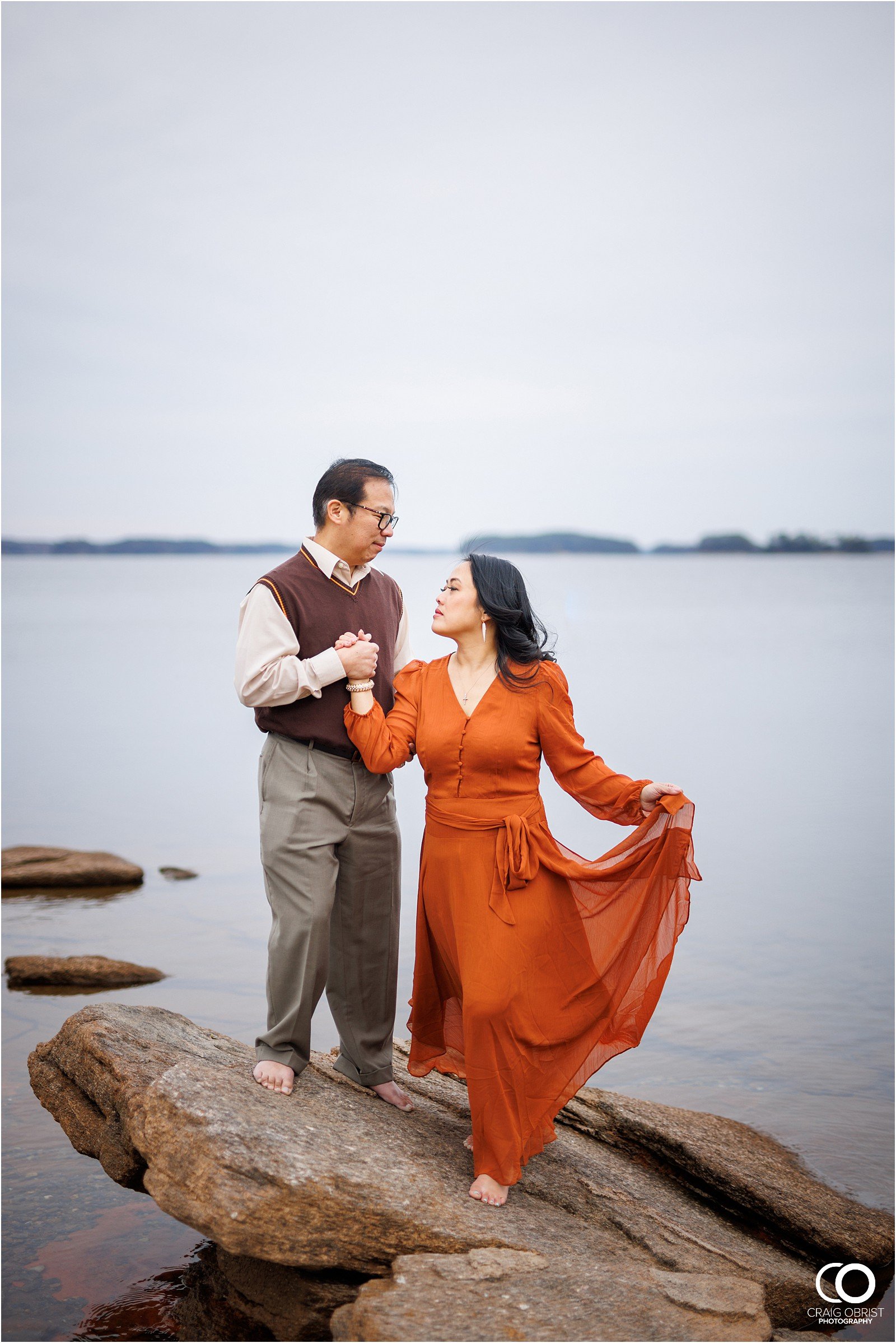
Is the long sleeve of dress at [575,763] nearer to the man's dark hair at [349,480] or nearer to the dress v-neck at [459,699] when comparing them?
the dress v-neck at [459,699]

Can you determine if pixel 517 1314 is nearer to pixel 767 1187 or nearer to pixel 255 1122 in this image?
pixel 255 1122

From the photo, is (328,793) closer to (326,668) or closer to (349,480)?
(326,668)

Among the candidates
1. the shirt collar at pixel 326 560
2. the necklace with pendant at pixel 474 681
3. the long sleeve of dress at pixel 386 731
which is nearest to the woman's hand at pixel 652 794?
the necklace with pendant at pixel 474 681

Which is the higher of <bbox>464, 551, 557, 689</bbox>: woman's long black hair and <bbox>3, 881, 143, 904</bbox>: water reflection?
<bbox>464, 551, 557, 689</bbox>: woman's long black hair

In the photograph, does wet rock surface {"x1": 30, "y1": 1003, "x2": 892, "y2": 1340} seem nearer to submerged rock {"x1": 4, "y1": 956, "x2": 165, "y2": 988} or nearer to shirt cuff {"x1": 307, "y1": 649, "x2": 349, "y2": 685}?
shirt cuff {"x1": 307, "y1": 649, "x2": 349, "y2": 685}

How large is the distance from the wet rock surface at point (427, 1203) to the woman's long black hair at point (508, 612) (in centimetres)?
167

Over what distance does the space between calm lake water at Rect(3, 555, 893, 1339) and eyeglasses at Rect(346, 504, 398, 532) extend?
1.17 ft

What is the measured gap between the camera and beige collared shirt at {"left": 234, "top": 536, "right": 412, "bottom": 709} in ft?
12.4

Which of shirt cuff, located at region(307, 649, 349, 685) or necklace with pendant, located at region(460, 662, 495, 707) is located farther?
necklace with pendant, located at region(460, 662, 495, 707)

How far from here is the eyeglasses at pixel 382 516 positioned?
400 centimetres

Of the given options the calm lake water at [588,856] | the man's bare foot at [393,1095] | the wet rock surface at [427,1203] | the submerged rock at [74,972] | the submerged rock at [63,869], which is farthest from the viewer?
the submerged rock at [63,869]

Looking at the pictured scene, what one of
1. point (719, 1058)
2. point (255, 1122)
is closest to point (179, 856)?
point (719, 1058)

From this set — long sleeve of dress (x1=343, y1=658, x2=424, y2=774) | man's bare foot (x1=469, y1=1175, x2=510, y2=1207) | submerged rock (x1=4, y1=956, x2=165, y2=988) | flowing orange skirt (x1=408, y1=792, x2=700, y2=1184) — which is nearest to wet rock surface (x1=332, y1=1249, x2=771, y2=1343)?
man's bare foot (x1=469, y1=1175, x2=510, y2=1207)

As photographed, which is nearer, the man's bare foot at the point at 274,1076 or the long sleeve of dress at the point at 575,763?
the man's bare foot at the point at 274,1076
